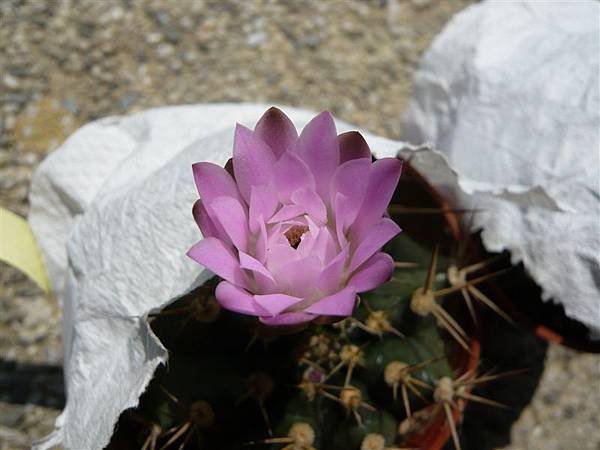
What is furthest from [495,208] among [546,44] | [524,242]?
[546,44]

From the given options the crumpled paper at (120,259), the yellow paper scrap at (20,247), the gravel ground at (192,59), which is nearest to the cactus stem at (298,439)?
the crumpled paper at (120,259)

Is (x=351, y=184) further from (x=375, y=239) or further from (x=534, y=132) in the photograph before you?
(x=534, y=132)

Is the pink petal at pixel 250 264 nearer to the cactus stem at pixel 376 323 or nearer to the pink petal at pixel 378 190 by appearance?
the pink petal at pixel 378 190

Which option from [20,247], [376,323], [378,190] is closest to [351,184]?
[378,190]

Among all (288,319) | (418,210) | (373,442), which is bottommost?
(373,442)

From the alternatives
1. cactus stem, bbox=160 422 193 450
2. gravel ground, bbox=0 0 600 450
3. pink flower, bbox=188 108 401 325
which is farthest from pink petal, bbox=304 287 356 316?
gravel ground, bbox=0 0 600 450
